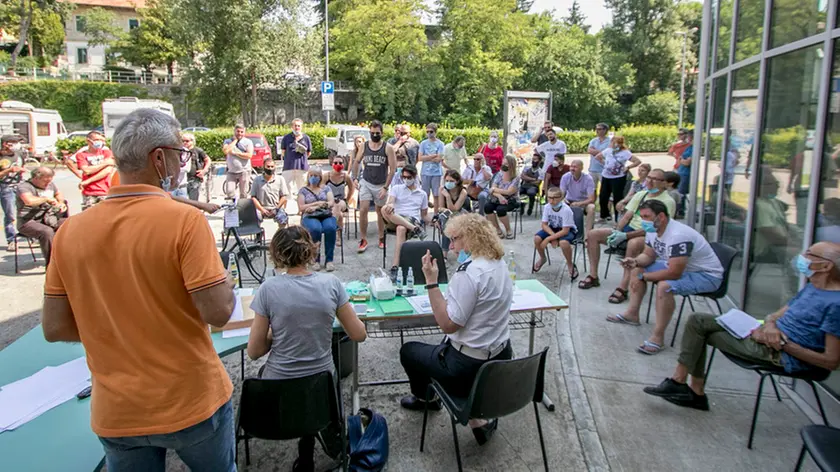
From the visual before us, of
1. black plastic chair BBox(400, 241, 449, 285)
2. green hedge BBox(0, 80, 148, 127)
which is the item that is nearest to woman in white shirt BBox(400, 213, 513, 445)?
black plastic chair BBox(400, 241, 449, 285)

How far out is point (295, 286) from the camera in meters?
2.76

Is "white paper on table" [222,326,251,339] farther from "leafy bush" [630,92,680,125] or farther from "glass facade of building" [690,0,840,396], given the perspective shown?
"leafy bush" [630,92,680,125]

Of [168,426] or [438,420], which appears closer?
[168,426]

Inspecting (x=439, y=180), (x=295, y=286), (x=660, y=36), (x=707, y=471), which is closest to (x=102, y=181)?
(x=439, y=180)

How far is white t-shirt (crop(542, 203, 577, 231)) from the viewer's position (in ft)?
21.8

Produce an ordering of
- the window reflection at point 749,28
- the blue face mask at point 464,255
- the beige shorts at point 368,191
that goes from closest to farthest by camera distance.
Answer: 1. the blue face mask at point 464,255
2. the window reflection at point 749,28
3. the beige shorts at point 368,191

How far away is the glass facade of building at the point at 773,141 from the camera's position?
3.73 metres

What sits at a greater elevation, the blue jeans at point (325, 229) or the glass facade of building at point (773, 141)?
the glass facade of building at point (773, 141)

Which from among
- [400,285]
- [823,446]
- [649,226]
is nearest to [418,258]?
[400,285]

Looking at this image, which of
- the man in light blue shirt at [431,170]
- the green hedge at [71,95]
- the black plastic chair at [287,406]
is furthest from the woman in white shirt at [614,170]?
the green hedge at [71,95]

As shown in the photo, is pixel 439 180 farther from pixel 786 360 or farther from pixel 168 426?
pixel 168 426

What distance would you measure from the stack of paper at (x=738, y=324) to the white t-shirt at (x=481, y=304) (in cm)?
153

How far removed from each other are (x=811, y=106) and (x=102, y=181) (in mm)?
8035

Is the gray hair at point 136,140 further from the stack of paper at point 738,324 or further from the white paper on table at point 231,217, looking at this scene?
the white paper on table at point 231,217
